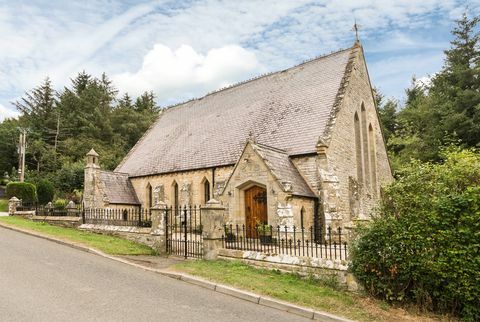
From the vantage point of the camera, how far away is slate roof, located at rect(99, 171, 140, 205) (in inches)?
991

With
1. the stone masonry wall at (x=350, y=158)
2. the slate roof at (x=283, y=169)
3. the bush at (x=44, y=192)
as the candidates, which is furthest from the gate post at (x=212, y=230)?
the bush at (x=44, y=192)

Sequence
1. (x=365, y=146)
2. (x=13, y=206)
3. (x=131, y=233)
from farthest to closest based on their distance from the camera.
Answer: (x=13, y=206) < (x=365, y=146) < (x=131, y=233)

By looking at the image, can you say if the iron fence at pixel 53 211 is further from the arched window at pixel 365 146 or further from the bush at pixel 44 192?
the arched window at pixel 365 146

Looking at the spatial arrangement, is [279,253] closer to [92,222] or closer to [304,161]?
[304,161]

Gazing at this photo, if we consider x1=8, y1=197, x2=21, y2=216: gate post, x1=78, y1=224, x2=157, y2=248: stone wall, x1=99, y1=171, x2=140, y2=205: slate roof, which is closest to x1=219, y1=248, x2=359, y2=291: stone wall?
x1=78, y1=224, x2=157, y2=248: stone wall

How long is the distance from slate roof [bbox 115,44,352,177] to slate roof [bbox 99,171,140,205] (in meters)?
1.00

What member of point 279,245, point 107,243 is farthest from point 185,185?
point 279,245

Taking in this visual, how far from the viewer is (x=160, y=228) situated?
14680mm

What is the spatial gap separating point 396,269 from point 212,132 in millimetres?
17608

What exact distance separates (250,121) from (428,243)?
51.4 feet

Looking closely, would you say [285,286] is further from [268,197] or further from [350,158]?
[350,158]

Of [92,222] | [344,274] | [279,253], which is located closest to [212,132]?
[92,222]

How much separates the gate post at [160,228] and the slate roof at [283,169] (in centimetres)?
473

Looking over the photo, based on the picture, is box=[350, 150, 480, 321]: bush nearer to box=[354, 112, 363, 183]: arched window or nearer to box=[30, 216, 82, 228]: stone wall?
box=[354, 112, 363, 183]: arched window
